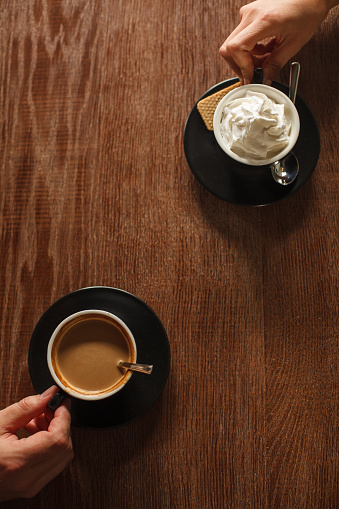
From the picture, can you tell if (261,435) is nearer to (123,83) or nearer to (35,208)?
(35,208)

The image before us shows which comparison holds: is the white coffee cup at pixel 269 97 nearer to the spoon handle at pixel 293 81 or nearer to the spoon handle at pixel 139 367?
the spoon handle at pixel 293 81

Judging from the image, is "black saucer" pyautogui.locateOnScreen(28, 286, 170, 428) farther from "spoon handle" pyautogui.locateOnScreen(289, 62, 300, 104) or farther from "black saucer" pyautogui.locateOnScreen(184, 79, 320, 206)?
"spoon handle" pyautogui.locateOnScreen(289, 62, 300, 104)

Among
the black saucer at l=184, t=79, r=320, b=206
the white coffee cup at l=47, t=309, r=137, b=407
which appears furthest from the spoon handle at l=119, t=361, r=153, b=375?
the black saucer at l=184, t=79, r=320, b=206

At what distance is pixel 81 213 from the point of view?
118 centimetres

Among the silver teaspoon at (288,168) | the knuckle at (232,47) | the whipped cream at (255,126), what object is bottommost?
Answer: the silver teaspoon at (288,168)

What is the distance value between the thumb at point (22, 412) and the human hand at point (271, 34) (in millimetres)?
877

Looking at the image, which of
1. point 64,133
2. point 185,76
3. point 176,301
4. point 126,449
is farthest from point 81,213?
point 126,449

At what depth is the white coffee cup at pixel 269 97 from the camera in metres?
1.02

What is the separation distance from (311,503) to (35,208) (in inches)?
39.3

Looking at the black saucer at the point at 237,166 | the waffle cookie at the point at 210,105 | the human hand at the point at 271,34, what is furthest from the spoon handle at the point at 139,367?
the human hand at the point at 271,34

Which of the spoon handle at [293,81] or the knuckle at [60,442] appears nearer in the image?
the knuckle at [60,442]

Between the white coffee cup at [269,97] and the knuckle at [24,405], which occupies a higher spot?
the white coffee cup at [269,97]

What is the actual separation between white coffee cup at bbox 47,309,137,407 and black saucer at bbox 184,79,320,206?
1.36 ft

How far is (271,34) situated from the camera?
106 cm
